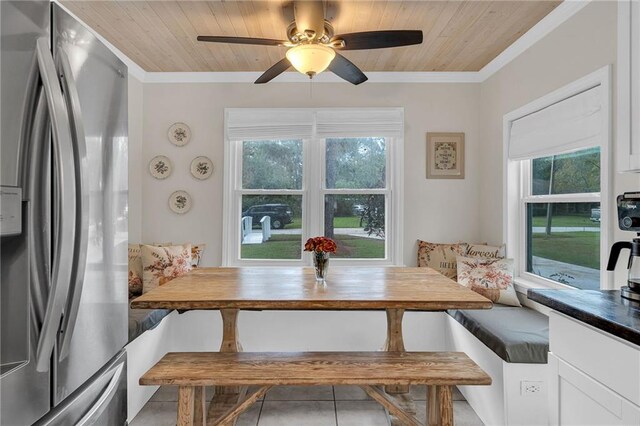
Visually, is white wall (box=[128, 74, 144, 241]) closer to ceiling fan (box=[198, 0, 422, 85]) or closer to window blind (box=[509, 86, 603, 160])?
ceiling fan (box=[198, 0, 422, 85])

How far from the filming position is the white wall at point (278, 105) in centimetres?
352

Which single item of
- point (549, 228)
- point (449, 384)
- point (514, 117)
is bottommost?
point (449, 384)

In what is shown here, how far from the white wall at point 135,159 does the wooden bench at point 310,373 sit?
1855 mm

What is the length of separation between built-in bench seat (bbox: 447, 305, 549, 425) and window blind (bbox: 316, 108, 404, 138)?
191cm

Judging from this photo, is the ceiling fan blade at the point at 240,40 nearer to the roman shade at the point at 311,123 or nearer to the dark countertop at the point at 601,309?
the roman shade at the point at 311,123

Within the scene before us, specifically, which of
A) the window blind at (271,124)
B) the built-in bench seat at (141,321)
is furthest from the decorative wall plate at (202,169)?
the built-in bench seat at (141,321)

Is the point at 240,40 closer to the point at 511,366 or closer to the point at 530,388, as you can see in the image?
the point at 511,366

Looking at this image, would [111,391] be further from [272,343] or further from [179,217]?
[179,217]

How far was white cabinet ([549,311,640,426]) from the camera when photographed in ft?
3.43

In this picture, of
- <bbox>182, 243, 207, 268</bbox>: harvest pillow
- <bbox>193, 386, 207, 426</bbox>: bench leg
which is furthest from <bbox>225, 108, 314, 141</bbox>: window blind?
<bbox>193, 386, 207, 426</bbox>: bench leg

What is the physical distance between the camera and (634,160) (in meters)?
1.46

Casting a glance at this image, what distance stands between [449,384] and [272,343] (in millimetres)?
1636

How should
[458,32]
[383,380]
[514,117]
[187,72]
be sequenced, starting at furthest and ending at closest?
[187,72], [514,117], [458,32], [383,380]

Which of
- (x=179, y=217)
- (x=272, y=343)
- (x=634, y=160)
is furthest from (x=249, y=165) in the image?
(x=634, y=160)
